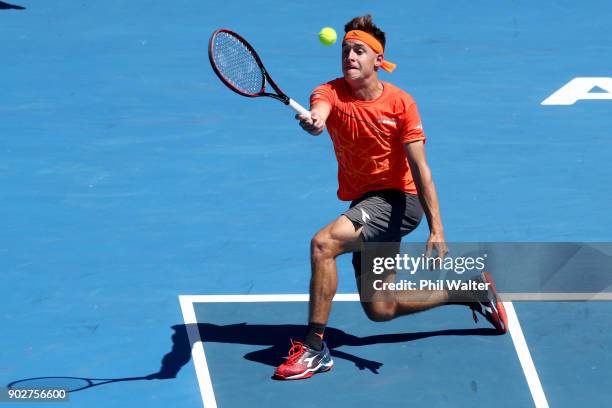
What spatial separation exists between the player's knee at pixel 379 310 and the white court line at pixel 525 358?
93 cm

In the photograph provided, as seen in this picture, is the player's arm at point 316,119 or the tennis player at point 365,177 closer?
the player's arm at point 316,119

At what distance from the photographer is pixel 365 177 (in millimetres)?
8836

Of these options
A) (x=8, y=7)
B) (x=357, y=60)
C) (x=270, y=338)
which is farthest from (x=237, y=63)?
(x=8, y=7)

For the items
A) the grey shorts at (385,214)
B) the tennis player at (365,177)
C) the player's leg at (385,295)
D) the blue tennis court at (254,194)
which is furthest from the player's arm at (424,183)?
the blue tennis court at (254,194)

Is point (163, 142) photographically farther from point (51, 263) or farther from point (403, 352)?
point (403, 352)

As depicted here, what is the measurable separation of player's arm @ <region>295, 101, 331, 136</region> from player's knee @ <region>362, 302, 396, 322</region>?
142cm

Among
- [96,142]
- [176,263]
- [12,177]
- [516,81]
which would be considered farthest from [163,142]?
[516,81]

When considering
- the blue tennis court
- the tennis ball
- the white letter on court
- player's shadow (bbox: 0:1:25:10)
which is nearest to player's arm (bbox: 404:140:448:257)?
the blue tennis court

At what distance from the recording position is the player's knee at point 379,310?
895cm

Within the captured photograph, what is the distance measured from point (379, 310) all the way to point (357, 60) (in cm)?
176

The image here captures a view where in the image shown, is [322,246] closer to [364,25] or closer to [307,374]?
[307,374]

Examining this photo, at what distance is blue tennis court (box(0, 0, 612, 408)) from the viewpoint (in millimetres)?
8711

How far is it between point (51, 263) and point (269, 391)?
269cm

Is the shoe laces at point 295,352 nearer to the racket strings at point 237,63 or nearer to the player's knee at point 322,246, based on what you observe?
the player's knee at point 322,246
